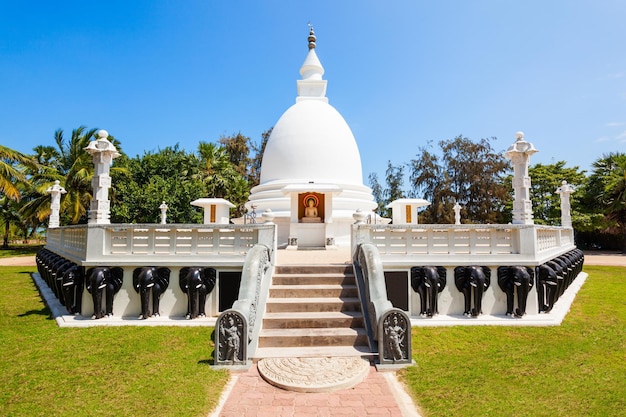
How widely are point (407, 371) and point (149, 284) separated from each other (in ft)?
20.4

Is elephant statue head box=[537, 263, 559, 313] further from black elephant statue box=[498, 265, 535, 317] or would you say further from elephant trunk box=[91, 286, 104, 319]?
elephant trunk box=[91, 286, 104, 319]

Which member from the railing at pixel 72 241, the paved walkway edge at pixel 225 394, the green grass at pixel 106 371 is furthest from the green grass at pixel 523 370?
the railing at pixel 72 241

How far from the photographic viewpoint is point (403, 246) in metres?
9.26

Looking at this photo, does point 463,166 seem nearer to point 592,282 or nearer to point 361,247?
point 592,282

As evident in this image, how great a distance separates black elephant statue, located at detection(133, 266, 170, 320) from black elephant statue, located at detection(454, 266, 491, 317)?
7302 mm

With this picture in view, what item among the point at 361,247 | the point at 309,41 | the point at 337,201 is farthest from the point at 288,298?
the point at 309,41

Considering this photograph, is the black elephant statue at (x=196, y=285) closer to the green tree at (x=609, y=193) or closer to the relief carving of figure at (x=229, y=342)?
the relief carving of figure at (x=229, y=342)

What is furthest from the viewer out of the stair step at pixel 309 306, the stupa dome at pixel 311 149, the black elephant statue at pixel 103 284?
the stupa dome at pixel 311 149

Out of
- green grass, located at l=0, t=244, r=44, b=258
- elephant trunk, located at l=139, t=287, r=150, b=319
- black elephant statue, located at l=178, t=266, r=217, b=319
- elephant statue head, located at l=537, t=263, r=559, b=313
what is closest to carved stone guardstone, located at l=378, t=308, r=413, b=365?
black elephant statue, located at l=178, t=266, r=217, b=319

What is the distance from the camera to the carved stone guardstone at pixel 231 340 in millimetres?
6215

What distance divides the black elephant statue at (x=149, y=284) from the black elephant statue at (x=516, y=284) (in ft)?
27.5

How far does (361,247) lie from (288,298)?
2092 millimetres

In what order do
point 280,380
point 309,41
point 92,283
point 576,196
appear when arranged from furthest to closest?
point 576,196 < point 309,41 < point 92,283 < point 280,380

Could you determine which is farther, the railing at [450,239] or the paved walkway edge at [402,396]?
the railing at [450,239]
